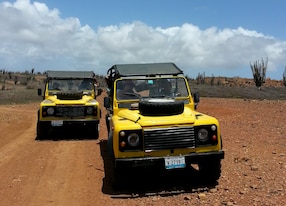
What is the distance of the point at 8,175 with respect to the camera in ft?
23.8

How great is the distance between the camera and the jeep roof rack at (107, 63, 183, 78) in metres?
7.89

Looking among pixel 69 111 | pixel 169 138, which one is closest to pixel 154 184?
pixel 169 138

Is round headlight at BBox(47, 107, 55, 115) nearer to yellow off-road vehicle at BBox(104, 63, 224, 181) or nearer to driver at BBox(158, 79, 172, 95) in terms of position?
driver at BBox(158, 79, 172, 95)

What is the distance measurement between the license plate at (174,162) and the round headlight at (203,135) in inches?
16.7

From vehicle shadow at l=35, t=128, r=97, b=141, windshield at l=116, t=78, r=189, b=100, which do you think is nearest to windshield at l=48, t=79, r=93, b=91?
vehicle shadow at l=35, t=128, r=97, b=141

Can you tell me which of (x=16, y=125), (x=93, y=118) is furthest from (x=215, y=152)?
(x=16, y=125)

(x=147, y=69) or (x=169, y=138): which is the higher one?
(x=147, y=69)

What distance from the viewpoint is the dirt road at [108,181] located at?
5656mm

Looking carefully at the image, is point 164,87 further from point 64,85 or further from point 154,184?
point 64,85

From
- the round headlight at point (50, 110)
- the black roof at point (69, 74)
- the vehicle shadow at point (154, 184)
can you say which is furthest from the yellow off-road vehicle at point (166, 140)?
the black roof at point (69, 74)

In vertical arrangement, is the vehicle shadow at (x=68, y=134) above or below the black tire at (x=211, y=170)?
below

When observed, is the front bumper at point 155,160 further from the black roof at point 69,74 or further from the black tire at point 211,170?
the black roof at point 69,74

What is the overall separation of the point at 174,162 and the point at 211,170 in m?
0.78

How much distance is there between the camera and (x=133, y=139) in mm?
5816
